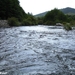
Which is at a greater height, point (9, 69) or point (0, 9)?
point (0, 9)

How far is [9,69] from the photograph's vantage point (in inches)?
348

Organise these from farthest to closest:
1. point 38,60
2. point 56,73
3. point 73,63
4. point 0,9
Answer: point 0,9 → point 38,60 → point 73,63 → point 56,73

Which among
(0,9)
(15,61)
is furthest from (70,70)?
(0,9)

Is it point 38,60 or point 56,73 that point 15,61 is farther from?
point 56,73

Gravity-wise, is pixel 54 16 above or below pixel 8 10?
below

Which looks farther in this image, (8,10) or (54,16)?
(54,16)

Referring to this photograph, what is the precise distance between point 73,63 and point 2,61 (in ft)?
13.3

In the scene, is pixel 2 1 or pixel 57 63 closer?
pixel 57 63

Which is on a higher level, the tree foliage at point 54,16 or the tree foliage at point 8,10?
the tree foliage at point 8,10

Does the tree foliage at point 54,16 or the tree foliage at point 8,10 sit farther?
the tree foliage at point 54,16

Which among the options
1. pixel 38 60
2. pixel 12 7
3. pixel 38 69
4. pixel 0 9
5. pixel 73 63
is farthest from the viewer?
pixel 12 7

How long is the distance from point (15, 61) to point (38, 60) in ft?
4.52

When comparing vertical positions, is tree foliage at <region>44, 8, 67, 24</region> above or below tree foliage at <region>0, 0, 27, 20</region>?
below

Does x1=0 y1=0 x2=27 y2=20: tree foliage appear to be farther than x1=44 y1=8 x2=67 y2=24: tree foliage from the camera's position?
No
